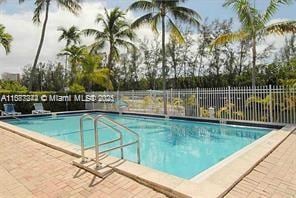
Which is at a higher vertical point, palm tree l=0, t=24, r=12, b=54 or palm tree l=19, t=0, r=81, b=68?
palm tree l=19, t=0, r=81, b=68

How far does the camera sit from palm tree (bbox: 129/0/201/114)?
16391 millimetres

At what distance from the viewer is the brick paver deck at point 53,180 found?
434cm

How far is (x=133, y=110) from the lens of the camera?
1842 cm

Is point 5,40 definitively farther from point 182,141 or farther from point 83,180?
point 83,180

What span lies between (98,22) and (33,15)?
5913mm

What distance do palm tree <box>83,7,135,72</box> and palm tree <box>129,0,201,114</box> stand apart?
7.77m

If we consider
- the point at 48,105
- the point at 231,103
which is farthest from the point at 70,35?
the point at 231,103

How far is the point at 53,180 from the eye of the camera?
16.2 feet

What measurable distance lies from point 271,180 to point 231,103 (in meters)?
8.36

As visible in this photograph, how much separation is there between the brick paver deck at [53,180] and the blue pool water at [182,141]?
2.05 meters

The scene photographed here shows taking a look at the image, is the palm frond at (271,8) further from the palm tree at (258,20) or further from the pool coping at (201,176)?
the pool coping at (201,176)

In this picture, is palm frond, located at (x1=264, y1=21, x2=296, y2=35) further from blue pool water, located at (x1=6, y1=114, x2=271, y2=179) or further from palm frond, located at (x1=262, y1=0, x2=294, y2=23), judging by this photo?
blue pool water, located at (x1=6, y1=114, x2=271, y2=179)

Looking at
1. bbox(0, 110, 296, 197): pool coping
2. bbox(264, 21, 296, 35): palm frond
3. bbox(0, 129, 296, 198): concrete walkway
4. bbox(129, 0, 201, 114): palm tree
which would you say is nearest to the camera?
bbox(0, 110, 296, 197): pool coping

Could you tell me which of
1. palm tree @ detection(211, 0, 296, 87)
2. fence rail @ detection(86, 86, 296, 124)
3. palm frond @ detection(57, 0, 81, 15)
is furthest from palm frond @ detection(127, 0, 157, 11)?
palm frond @ detection(57, 0, 81, 15)
